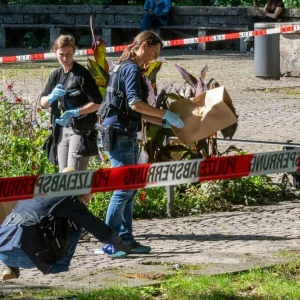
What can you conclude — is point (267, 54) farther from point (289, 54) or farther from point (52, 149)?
point (52, 149)

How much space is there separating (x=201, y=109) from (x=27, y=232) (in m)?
2.05

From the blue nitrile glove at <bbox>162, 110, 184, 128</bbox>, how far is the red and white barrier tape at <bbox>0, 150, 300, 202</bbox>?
922 mm

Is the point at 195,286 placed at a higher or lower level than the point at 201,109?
lower

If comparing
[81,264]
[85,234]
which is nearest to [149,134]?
[85,234]

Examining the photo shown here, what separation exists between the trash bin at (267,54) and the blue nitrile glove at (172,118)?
11.4 m

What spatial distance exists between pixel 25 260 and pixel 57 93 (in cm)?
191

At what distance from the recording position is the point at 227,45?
27.2 metres

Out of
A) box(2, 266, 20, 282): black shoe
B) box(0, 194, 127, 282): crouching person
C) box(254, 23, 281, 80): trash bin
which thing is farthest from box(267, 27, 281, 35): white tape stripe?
box(2, 266, 20, 282): black shoe

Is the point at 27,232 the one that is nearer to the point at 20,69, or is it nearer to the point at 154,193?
the point at 154,193

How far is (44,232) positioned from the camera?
21.4ft

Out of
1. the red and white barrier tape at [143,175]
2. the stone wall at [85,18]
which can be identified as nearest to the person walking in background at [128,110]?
the red and white barrier tape at [143,175]

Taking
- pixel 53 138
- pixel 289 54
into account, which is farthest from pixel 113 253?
pixel 289 54

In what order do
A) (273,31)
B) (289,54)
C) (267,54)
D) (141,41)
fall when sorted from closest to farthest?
1. (141,41)
2. (273,31)
3. (267,54)
4. (289,54)

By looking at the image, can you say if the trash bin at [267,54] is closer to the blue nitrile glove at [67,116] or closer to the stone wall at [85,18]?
the stone wall at [85,18]
